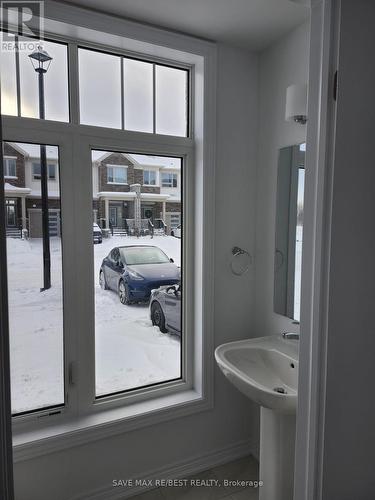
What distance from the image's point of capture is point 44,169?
176 centimetres

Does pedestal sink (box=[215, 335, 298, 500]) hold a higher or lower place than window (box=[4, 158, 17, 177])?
lower

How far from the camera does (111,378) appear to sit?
1987 mm

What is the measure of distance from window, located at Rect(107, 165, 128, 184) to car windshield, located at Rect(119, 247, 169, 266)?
390mm

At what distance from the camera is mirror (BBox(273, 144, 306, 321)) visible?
1934mm

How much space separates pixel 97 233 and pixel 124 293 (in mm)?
392

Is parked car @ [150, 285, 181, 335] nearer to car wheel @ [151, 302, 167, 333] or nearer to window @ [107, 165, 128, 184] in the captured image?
car wheel @ [151, 302, 167, 333]

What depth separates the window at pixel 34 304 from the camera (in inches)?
68.2

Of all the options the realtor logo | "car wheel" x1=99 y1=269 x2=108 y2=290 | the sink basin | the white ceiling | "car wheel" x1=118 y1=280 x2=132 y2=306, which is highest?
the white ceiling

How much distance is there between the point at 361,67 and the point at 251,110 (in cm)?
131

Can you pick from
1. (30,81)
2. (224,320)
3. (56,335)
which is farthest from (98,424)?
(30,81)

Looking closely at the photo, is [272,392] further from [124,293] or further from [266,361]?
[124,293]

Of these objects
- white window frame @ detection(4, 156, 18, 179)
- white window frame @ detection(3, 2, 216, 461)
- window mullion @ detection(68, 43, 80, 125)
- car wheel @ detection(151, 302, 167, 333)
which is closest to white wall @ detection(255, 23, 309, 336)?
white window frame @ detection(3, 2, 216, 461)

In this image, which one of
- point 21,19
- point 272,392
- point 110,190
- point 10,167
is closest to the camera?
point 272,392

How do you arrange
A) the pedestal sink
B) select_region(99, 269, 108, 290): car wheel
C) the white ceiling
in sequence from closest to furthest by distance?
the pedestal sink → the white ceiling → select_region(99, 269, 108, 290): car wheel
